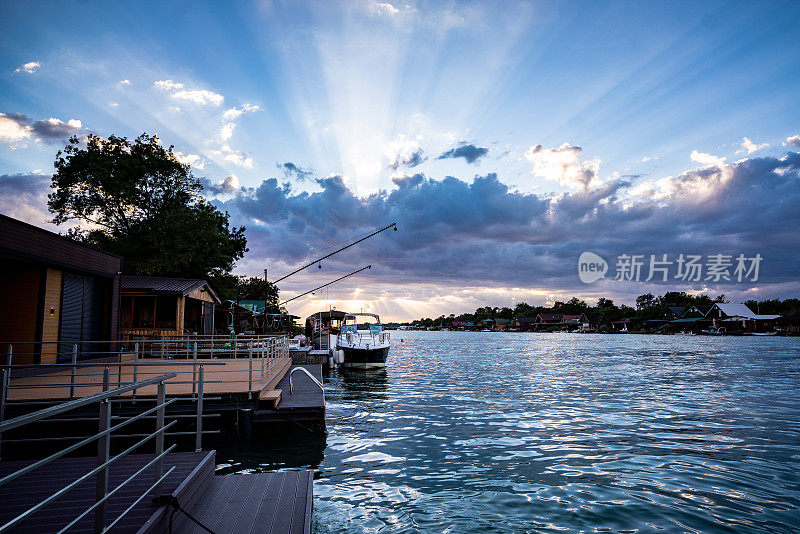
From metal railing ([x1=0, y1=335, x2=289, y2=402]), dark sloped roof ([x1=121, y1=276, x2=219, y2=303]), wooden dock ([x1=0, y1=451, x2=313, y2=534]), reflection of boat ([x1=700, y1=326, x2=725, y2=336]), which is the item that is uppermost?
dark sloped roof ([x1=121, y1=276, x2=219, y2=303])

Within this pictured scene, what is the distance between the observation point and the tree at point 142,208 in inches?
1522

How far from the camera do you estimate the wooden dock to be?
4.99 m

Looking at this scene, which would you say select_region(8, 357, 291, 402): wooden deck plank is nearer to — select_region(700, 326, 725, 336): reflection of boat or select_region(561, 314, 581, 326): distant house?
select_region(700, 326, 725, 336): reflection of boat

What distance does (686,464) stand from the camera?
1134 cm

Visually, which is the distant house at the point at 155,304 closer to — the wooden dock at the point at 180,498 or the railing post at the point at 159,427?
the wooden dock at the point at 180,498

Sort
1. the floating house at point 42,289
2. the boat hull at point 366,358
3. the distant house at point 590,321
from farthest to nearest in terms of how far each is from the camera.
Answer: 1. the distant house at point 590,321
2. the boat hull at point 366,358
3. the floating house at point 42,289

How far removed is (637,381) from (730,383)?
5.04 metres

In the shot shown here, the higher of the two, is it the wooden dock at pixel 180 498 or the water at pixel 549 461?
the wooden dock at pixel 180 498

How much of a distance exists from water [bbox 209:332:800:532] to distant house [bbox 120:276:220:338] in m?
11.1

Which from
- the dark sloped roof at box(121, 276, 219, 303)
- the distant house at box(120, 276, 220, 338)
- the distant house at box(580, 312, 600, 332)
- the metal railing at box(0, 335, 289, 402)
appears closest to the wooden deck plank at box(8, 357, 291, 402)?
the metal railing at box(0, 335, 289, 402)

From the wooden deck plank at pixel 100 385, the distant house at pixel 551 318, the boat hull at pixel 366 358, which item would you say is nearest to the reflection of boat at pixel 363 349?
the boat hull at pixel 366 358

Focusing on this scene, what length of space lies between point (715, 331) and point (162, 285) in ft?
438

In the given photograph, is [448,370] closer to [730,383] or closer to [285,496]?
[730,383]

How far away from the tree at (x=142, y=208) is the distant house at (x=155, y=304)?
30.7 feet
